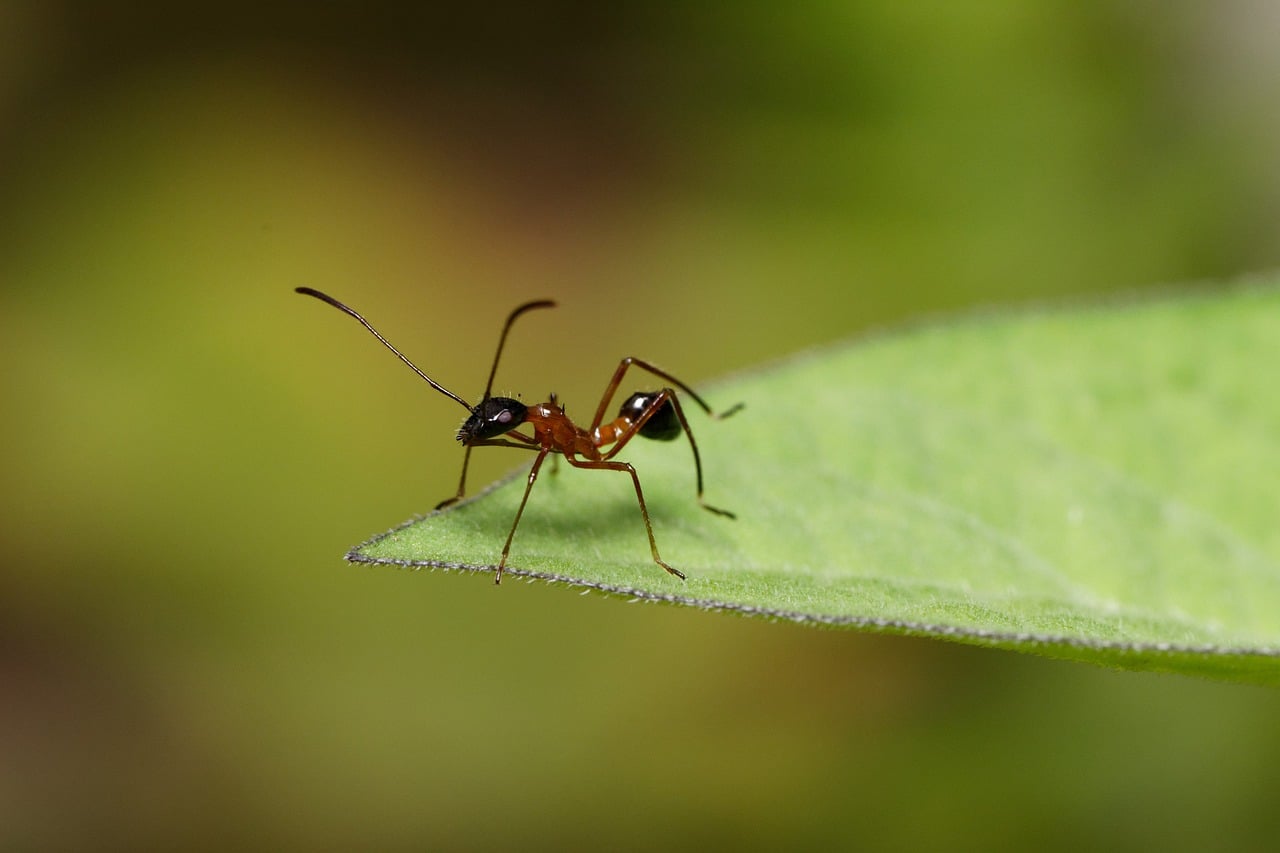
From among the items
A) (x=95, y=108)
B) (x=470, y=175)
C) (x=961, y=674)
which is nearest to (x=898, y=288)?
(x=961, y=674)

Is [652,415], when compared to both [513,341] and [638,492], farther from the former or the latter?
[513,341]

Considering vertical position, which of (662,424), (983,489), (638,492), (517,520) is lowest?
(517,520)

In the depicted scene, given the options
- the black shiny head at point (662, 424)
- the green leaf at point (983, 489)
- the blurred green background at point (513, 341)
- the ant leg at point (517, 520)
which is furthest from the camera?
the blurred green background at point (513, 341)

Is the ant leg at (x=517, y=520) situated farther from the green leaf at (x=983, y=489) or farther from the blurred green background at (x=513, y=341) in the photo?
the blurred green background at (x=513, y=341)

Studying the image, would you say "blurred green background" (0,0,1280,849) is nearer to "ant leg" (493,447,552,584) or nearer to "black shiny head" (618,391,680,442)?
"black shiny head" (618,391,680,442)

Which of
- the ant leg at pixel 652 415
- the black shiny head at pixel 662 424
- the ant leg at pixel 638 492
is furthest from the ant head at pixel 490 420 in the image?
the black shiny head at pixel 662 424

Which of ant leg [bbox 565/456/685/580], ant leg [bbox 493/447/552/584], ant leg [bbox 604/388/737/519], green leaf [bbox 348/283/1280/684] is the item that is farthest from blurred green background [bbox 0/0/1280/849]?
ant leg [bbox 493/447/552/584]

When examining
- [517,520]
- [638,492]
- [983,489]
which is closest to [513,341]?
[638,492]
